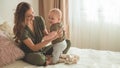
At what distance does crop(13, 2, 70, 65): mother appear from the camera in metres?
1.98

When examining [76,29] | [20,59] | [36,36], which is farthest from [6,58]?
[76,29]

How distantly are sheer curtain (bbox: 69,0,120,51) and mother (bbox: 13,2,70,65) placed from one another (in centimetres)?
131

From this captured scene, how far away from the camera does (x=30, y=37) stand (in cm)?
213

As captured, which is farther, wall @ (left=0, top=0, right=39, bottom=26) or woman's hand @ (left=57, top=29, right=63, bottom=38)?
wall @ (left=0, top=0, right=39, bottom=26)

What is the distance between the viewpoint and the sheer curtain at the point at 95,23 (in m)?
3.25

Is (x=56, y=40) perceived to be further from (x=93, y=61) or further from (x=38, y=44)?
(x=93, y=61)

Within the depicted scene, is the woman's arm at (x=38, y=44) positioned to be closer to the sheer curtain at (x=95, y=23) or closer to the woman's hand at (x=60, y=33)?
the woman's hand at (x=60, y=33)

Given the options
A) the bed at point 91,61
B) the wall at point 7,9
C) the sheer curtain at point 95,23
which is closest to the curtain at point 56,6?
the sheer curtain at point 95,23

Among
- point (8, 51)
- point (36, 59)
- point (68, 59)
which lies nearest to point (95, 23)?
point (68, 59)

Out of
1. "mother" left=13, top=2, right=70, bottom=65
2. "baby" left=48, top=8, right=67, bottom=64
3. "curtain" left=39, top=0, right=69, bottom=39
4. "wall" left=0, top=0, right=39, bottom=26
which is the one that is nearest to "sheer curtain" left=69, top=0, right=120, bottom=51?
"curtain" left=39, top=0, right=69, bottom=39

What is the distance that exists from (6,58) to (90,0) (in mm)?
→ 1867

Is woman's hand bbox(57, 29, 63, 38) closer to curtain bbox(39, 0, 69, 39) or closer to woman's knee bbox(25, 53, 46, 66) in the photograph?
woman's knee bbox(25, 53, 46, 66)

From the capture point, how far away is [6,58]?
1901 millimetres

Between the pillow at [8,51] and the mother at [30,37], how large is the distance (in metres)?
0.09
